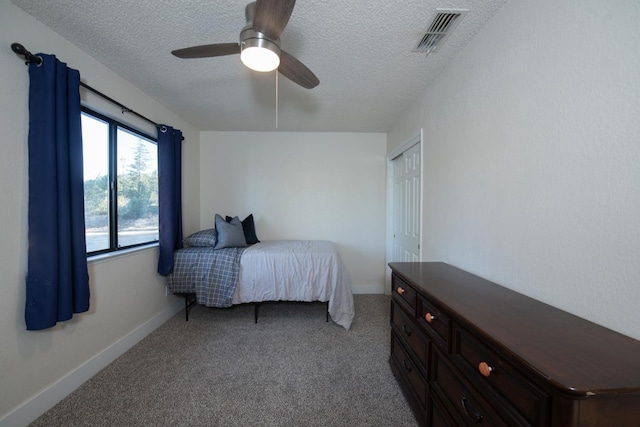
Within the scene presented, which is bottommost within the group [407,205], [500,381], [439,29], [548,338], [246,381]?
[246,381]

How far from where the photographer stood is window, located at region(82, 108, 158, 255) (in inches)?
74.0

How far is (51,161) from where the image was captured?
4.67 feet

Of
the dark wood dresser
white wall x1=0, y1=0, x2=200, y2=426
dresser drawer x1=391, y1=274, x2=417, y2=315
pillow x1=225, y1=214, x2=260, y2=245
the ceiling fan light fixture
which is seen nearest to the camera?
the dark wood dresser

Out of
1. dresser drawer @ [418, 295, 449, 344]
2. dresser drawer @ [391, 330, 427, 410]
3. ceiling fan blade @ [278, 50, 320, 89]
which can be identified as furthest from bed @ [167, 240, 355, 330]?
ceiling fan blade @ [278, 50, 320, 89]

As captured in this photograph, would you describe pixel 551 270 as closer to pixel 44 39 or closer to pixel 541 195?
pixel 541 195

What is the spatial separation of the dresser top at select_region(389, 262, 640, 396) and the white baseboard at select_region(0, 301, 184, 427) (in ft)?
7.99

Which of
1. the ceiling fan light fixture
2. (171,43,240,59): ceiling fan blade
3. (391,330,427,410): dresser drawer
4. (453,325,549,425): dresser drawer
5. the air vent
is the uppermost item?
the air vent

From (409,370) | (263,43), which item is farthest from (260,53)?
(409,370)

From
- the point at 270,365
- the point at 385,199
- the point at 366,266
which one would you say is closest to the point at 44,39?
the point at 270,365

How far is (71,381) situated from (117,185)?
1.52 m

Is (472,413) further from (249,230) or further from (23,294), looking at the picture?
(249,230)

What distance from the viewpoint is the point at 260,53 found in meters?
1.23

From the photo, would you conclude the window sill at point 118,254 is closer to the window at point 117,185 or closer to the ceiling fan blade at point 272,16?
the window at point 117,185

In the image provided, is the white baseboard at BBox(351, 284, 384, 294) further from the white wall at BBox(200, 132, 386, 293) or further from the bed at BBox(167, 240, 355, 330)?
the bed at BBox(167, 240, 355, 330)
